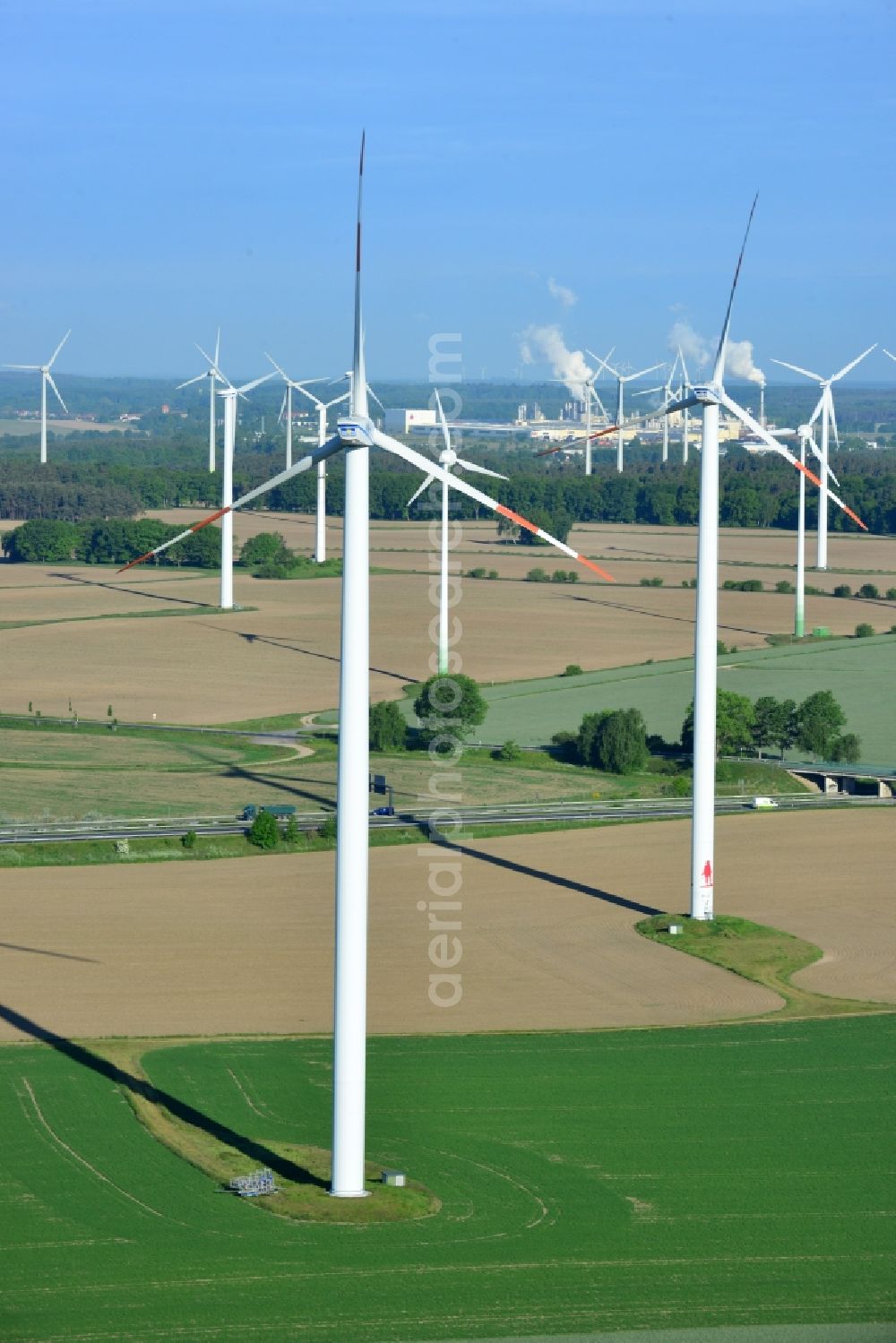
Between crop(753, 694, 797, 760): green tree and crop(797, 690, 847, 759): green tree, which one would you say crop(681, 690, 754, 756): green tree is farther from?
crop(797, 690, 847, 759): green tree

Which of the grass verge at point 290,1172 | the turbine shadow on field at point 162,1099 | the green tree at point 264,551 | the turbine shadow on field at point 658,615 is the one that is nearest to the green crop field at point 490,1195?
the turbine shadow on field at point 162,1099

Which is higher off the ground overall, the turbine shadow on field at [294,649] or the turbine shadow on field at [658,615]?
the turbine shadow on field at [658,615]

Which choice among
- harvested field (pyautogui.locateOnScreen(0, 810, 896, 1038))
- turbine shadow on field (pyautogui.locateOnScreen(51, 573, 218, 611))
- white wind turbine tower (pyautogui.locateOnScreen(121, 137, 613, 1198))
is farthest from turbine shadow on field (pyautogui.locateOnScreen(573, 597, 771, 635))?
white wind turbine tower (pyautogui.locateOnScreen(121, 137, 613, 1198))

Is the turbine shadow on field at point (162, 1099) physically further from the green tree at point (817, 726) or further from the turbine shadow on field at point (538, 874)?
the green tree at point (817, 726)

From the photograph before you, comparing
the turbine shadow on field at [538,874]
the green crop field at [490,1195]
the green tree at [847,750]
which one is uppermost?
the green tree at [847,750]

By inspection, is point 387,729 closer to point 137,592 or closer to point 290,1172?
point 290,1172

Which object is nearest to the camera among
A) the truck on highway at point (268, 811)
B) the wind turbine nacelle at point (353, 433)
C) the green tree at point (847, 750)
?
the wind turbine nacelle at point (353, 433)
